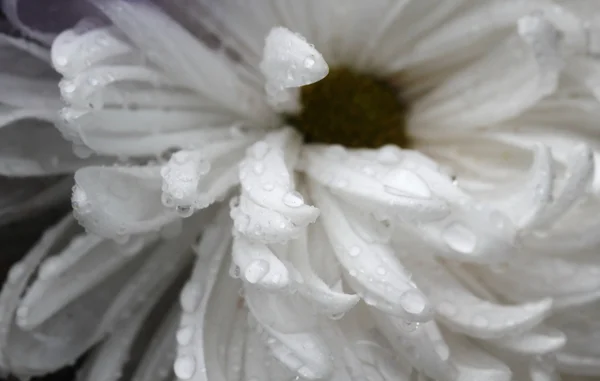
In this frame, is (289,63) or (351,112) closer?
(289,63)

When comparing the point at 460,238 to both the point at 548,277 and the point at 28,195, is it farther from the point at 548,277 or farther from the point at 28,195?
the point at 28,195

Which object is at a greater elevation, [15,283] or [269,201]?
[269,201]

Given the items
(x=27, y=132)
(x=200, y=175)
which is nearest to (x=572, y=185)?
(x=200, y=175)

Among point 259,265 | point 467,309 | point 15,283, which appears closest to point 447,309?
point 467,309

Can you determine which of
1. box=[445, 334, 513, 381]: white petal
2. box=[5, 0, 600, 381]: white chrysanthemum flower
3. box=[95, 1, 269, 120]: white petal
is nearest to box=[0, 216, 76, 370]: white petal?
box=[5, 0, 600, 381]: white chrysanthemum flower

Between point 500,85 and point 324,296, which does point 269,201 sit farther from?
point 500,85

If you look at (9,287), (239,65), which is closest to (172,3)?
(239,65)

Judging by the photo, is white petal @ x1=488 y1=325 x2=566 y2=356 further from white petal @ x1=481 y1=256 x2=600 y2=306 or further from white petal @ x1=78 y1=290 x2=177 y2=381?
white petal @ x1=78 y1=290 x2=177 y2=381
